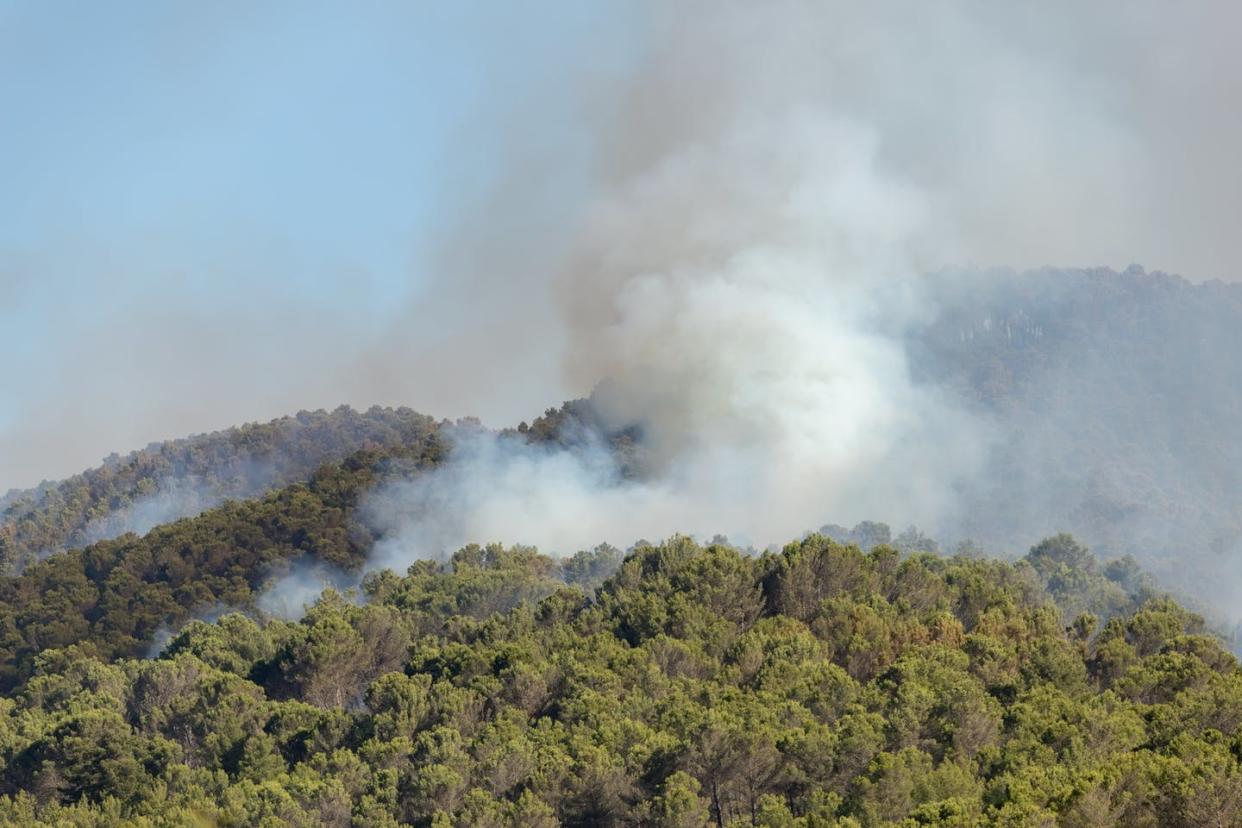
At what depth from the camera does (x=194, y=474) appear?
18200cm

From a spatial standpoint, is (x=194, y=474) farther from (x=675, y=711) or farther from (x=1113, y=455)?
(x=675, y=711)

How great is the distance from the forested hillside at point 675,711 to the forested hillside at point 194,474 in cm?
8165

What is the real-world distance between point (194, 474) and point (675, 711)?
5128 inches

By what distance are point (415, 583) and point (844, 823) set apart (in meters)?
49.8

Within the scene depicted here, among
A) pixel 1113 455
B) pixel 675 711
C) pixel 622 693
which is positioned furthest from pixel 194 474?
pixel 675 711

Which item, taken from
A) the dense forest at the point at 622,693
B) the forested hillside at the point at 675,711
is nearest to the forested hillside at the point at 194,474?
the dense forest at the point at 622,693

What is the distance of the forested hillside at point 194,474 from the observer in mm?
170875

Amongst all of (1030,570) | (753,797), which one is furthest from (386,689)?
(1030,570)

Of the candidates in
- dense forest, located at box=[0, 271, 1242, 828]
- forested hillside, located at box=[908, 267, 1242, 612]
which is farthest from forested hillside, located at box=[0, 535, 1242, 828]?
forested hillside, located at box=[908, 267, 1242, 612]

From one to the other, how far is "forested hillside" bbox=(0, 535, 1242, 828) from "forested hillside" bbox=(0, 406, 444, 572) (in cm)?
8165

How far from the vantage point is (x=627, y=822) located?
5288 centimetres

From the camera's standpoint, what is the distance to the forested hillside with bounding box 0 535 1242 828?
163 feet

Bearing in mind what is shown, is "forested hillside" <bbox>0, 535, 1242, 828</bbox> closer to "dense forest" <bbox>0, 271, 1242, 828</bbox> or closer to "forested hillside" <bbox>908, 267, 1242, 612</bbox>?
"dense forest" <bbox>0, 271, 1242, 828</bbox>

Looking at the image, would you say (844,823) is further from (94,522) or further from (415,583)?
(94,522)
